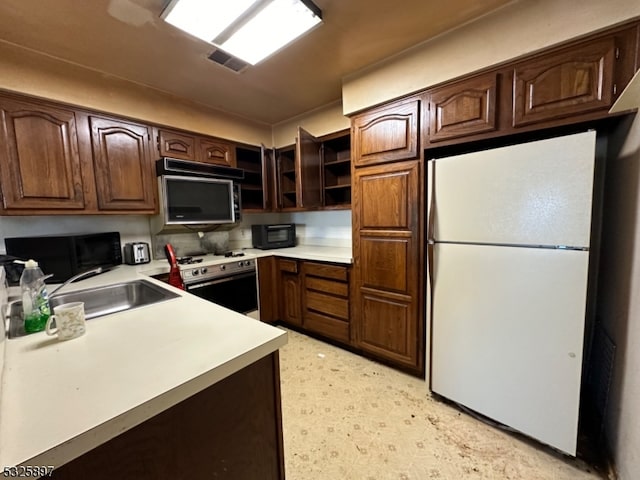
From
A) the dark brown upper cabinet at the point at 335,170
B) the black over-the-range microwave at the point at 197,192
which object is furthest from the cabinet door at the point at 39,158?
the dark brown upper cabinet at the point at 335,170

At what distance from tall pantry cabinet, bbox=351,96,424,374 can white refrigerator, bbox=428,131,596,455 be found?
24cm

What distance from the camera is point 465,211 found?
1532mm

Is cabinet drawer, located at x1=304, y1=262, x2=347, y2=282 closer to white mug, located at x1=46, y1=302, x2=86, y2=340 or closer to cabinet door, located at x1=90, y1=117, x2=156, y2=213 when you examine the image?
cabinet door, located at x1=90, y1=117, x2=156, y2=213

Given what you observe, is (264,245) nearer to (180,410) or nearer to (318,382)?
(318,382)

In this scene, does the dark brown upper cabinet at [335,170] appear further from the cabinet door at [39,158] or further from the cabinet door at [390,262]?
the cabinet door at [39,158]

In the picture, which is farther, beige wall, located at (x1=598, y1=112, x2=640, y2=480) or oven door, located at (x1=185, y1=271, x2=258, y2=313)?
oven door, located at (x1=185, y1=271, x2=258, y2=313)

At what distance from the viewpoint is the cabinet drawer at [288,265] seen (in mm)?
2698

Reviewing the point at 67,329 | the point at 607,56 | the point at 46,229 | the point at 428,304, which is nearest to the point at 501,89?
the point at 607,56

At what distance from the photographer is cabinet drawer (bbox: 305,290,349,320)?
239cm

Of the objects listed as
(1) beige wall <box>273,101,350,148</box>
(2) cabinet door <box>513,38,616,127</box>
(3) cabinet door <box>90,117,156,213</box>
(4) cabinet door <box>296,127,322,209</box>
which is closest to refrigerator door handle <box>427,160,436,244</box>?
(2) cabinet door <box>513,38,616,127</box>

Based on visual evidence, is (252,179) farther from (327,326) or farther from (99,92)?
(327,326)

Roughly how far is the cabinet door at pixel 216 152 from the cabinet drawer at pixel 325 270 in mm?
1364

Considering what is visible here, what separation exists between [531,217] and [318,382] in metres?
1.70

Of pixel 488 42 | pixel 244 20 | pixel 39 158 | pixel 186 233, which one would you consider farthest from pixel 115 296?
pixel 488 42
